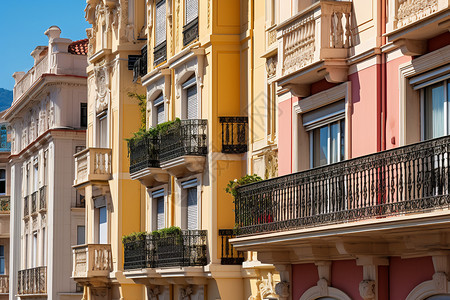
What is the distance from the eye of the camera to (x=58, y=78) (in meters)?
44.3

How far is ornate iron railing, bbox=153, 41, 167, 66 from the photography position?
101 ft

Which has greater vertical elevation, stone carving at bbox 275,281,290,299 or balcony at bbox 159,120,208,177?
balcony at bbox 159,120,208,177

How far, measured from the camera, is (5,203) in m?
56.4

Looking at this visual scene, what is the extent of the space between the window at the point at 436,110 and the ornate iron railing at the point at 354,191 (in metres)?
0.95

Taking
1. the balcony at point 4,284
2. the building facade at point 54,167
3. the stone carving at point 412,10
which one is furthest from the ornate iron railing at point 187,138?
the balcony at point 4,284

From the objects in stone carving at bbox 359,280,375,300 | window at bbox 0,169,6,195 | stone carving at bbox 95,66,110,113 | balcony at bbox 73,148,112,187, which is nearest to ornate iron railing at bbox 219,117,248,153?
stone carving at bbox 359,280,375,300

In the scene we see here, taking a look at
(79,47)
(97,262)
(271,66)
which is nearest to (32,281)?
(79,47)

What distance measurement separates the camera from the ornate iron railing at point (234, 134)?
2669 centimetres

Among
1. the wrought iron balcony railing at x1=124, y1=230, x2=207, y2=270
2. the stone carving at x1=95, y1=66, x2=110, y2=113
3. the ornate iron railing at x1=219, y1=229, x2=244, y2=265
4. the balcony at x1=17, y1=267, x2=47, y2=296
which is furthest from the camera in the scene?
the balcony at x1=17, y1=267, x2=47, y2=296

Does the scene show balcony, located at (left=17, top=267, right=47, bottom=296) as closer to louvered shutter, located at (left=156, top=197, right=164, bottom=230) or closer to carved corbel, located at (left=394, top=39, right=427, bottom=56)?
louvered shutter, located at (left=156, top=197, right=164, bottom=230)

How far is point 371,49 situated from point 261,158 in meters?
7.45

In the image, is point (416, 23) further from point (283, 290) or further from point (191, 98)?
point (191, 98)

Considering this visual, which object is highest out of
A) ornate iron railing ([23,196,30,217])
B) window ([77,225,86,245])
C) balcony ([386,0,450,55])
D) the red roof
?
the red roof

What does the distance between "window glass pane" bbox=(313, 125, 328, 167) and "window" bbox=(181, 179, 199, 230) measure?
7.30 metres
